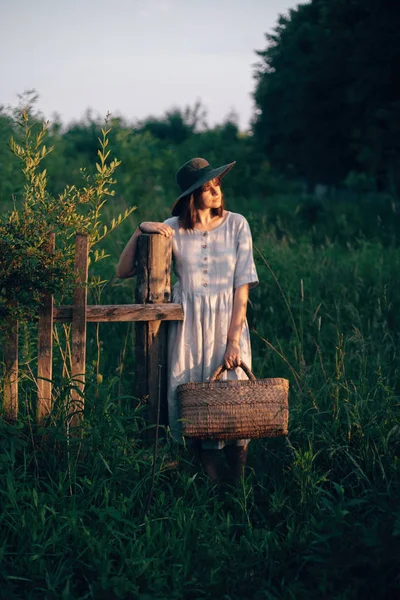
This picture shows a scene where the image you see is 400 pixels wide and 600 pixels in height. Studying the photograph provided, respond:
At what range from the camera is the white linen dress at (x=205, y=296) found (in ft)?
14.1

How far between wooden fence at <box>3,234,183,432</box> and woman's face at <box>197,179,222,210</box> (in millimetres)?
328

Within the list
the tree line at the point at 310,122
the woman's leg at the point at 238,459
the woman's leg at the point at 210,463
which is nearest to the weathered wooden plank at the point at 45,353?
the woman's leg at the point at 210,463

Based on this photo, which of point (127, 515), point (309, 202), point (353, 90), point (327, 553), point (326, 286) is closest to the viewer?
point (327, 553)

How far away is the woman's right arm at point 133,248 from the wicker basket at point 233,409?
85 cm

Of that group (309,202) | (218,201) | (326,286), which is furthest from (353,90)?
(218,201)

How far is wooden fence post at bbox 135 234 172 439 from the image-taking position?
4.21 meters

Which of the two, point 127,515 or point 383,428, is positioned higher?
point 383,428

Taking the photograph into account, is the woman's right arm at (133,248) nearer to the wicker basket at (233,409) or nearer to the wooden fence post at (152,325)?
the wooden fence post at (152,325)

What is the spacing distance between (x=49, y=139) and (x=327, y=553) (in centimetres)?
1464

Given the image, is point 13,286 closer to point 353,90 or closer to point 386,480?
point 386,480

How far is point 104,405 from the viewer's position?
4004mm

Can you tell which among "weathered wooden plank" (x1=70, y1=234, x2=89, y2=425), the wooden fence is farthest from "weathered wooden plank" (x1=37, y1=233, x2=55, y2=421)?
"weathered wooden plank" (x1=70, y1=234, x2=89, y2=425)

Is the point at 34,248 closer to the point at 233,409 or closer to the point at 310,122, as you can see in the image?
the point at 233,409

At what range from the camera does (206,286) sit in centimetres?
432
